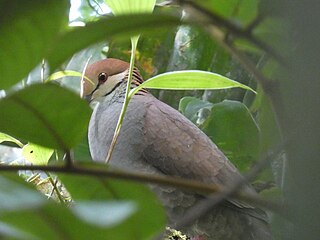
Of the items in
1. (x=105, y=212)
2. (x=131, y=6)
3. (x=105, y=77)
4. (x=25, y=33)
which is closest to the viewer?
(x=105, y=212)

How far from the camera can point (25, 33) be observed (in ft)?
1.49

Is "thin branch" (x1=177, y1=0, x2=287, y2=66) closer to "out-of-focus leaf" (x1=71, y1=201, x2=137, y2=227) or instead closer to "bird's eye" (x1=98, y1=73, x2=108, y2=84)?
"out-of-focus leaf" (x1=71, y1=201, x2=137, y2=227)

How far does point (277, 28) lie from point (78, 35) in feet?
0.42

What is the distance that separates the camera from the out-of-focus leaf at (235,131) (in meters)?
1.38

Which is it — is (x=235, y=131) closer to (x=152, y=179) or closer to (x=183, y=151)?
(x=183, y=151)

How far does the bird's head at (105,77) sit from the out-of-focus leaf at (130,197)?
1.51 meters

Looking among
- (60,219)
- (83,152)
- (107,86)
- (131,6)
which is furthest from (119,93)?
(60,219)

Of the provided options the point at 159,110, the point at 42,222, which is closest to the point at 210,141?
the point at 159,110

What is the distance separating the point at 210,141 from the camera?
5.82ft

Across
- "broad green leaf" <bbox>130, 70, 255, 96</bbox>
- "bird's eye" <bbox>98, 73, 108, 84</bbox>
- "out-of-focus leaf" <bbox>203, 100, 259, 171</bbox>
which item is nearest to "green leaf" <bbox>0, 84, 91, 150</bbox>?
"broad green leaf" <bbox>130, 70, 255, 96</bbox>

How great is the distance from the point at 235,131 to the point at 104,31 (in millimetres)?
1019

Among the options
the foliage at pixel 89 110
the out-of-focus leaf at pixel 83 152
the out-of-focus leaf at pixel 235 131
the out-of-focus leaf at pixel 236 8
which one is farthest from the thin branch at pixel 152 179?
the out-of-focus leaf at pixel 83 152

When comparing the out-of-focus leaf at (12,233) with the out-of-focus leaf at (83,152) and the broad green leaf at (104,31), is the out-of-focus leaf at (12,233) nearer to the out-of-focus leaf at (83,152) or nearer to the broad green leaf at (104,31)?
the broad green leaf at (104,31)

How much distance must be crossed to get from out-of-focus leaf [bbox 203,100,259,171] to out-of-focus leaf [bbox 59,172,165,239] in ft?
2.61
